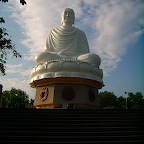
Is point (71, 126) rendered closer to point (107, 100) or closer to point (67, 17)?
point (67, 17)

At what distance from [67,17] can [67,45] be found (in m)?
2.16

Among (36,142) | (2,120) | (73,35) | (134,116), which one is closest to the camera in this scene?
(36,142)

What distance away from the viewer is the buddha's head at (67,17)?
17.5 meters

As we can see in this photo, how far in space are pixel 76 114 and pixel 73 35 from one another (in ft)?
32.4

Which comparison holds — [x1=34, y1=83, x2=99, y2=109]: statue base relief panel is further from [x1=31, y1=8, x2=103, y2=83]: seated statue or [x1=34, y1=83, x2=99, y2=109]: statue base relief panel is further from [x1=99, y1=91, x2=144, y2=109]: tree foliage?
[x1=99, y1=91, x2=144, y2=109]: tree foliage

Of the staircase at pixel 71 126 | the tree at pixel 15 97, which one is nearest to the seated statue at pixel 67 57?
the staircase at pixel 71 126

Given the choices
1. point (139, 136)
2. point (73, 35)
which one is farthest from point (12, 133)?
point (73, 35)

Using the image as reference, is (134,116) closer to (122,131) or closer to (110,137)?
(122,131)

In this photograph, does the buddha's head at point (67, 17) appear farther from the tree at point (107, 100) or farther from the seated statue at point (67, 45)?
the tree at point (107, 100)

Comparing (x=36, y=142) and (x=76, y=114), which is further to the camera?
(x=76, y=114)

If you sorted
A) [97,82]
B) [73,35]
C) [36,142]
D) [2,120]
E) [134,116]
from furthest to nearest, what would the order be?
[73,35] < [97,82] < [134,116] < [2,120] < [36,142]

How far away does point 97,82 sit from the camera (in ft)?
48.9

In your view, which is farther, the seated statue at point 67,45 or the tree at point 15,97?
the tree at point 15,97

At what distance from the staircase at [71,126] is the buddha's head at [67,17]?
1058 cm
